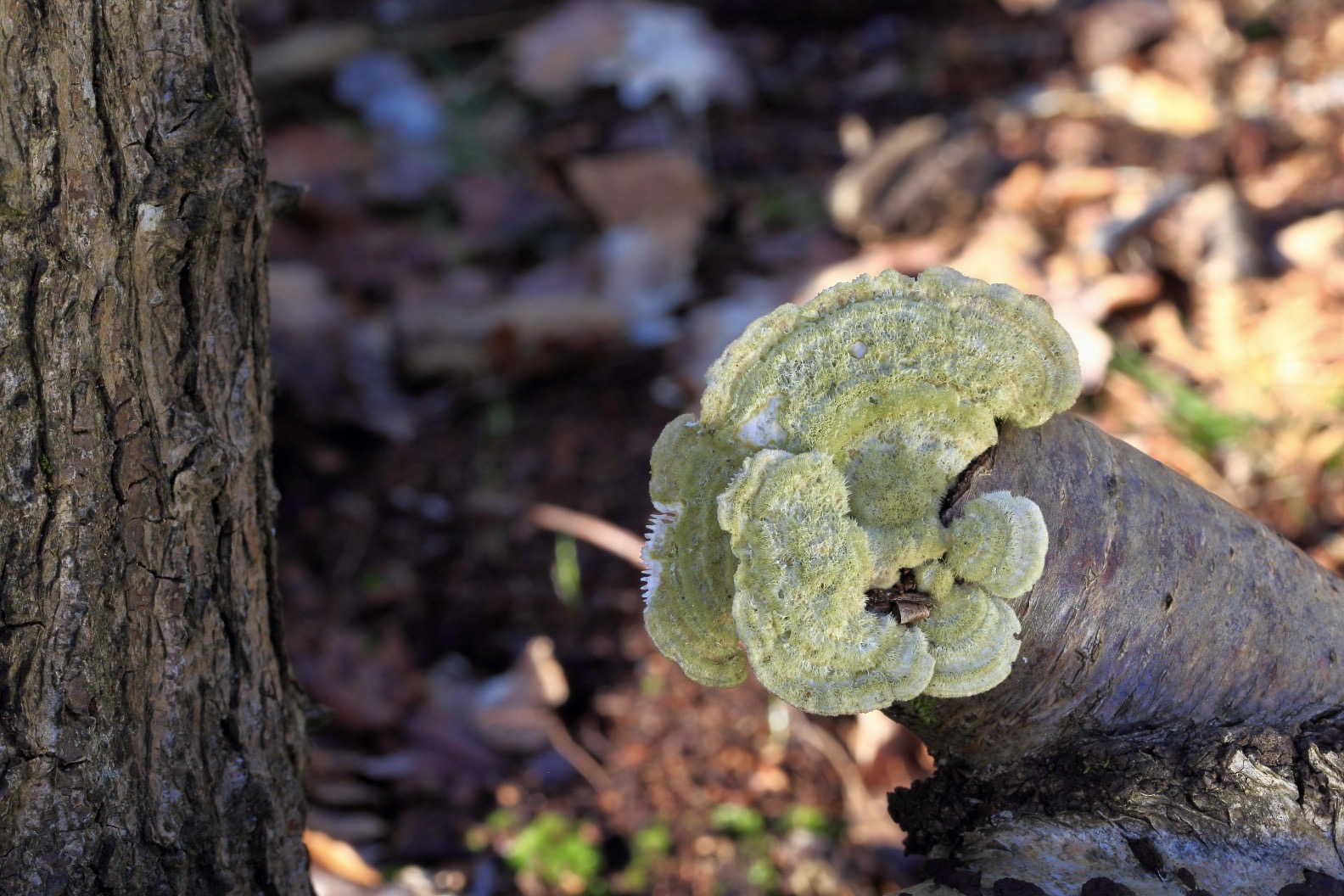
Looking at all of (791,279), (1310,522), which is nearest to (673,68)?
(791,279)

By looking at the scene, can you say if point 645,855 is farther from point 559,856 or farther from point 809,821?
point 809,821

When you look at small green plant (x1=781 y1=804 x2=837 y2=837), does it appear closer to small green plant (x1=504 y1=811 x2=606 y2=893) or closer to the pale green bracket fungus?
small green plant (x1=504 y1=811 x2=606 y2=893)

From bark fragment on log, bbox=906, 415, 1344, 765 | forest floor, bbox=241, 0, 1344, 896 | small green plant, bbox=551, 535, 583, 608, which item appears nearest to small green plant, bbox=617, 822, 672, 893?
forest floor, bbox=241, 0, 1344, 896

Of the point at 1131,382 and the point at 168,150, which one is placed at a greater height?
the point at 168,150

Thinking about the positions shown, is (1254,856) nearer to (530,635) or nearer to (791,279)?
(530,635)

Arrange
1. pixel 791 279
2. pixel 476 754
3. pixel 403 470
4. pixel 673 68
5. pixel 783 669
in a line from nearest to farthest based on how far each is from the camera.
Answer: pixel 783 669 → pixel 476 754 → pixel 403 470 → pixel 791 279 → pixel 673 68

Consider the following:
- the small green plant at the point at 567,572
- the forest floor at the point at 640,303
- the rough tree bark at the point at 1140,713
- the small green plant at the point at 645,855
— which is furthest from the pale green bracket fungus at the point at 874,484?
the small green plant at the point at 567,572

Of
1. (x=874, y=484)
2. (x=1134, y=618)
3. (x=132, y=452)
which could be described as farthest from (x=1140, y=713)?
(x=132, y=452)
